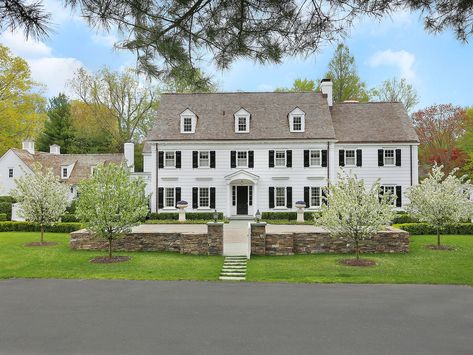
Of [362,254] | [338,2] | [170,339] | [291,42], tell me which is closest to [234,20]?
[291,42]

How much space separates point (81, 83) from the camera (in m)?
47.7

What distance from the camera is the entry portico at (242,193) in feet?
101

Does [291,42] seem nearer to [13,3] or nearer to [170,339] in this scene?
[13,3]

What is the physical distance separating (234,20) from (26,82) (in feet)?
125

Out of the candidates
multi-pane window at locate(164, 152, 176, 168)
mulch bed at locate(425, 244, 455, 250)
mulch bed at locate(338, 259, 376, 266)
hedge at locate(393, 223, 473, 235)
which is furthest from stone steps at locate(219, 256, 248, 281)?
multi-pane window at locate(164, 152, 176, 168)

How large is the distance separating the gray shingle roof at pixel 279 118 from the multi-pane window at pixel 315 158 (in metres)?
1.12

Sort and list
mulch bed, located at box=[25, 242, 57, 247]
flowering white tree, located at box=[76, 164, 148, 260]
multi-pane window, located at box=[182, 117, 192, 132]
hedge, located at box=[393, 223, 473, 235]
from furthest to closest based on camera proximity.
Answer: multi-pane window, located at box=[182, 117, 192, 132] < hedge, located at box=[393, 223, 473, 235] < mulch bed, located at box=[25, 242, 57, 247] < flowering white tree, located at box=[76, 164, 148, 260]

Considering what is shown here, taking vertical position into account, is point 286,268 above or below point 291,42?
below

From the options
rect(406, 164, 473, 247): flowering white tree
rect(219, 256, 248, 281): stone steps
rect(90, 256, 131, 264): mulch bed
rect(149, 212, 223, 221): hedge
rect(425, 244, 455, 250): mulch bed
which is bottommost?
rect(219, 256, 248, 281): stone steps

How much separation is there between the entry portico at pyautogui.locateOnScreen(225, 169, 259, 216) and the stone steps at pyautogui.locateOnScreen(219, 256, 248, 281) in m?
13.8

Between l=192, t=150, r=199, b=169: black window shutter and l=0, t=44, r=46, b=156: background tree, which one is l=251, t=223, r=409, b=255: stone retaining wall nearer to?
Result: l=192, t=150, r=199, b=169: black window shutter

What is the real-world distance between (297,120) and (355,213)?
1635cm

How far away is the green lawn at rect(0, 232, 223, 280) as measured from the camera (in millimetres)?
14352

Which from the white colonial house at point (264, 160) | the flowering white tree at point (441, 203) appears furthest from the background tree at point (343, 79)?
the flowering white tree at point (441, 203)
